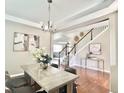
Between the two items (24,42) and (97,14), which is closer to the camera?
(97,14)

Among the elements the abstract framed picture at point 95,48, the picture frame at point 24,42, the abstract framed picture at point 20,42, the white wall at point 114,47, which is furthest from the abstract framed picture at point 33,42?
the white wall at point 114,47

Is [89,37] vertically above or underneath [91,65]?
above

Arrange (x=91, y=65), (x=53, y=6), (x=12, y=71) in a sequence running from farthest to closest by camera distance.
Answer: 1. (x=91, y=65)
2. (x=12, y=71)
3. (x=53, y=6)

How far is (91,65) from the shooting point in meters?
6.23

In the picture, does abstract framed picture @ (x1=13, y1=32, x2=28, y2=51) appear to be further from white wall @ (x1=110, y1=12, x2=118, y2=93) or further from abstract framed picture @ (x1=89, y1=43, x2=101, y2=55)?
abstract framed picture @ (x1=89, y1=43, x2=101, y2=55)

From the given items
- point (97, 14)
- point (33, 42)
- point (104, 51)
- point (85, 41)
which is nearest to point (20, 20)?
point (33, 42)

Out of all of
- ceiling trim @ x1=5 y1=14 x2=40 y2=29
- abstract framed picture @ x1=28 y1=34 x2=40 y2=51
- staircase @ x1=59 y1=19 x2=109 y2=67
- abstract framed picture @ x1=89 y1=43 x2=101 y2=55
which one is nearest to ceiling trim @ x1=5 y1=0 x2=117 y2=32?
ceiling trim @ x1=5 y1=14 x2=40 y2=29

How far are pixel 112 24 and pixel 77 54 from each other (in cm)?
447

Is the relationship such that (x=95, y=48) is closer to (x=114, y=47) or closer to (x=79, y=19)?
(x=79, y=19)

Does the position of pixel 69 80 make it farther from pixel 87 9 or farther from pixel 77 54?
pixel 77 54

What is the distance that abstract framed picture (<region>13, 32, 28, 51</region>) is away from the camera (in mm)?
4211

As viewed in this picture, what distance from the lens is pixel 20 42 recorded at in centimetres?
438
